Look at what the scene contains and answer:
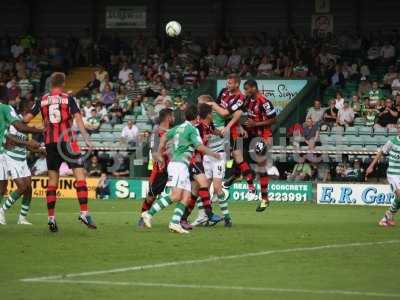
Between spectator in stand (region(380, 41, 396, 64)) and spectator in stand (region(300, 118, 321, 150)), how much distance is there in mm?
4876

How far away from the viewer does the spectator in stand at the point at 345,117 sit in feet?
103

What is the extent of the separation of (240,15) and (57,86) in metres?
25.0

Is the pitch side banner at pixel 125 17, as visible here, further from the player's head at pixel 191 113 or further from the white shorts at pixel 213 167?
the player's head at pixel 191 113

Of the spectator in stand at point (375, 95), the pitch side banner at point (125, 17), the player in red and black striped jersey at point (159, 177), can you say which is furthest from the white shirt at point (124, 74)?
the player in red and black striped jersey at point (159, 177)

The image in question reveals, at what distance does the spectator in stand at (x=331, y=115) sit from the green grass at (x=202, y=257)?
36.7ft

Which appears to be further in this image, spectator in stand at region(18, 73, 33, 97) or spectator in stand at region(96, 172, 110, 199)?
spectator in stand at region(18, 73, 33, 97)

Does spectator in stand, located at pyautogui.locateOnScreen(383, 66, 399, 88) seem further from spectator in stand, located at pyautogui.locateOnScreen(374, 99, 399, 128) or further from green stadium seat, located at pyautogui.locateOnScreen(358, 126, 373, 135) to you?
green stadium seat, located at pyautogui.locateOnScreen(358, 126, 373, 135)

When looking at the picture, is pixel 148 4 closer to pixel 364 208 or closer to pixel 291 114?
pixel 291 114

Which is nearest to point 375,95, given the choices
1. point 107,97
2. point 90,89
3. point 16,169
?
point 107,97

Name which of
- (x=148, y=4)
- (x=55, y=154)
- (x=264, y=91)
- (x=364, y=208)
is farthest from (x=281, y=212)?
(x=148, y=4)

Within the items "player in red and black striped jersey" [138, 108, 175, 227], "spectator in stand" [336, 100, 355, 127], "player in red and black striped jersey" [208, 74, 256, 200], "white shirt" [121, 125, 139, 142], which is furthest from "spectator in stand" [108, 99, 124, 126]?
"player in red and black striped jersey" [138, 108, 175, 227]

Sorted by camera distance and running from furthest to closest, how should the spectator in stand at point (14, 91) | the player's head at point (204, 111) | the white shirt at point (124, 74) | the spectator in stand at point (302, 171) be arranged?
1. the white shirt at point (124, 74)
2. the spectator in stand at point (14, 91)
3. the spectator in stand at point (302, 171)
4. the player's head at point (204, 111)

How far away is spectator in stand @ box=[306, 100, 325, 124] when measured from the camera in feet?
103

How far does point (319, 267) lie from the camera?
41.1 feet
